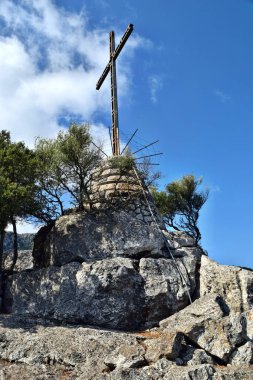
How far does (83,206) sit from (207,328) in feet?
32.5

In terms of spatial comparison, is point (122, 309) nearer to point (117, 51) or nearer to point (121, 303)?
point (121, 303)

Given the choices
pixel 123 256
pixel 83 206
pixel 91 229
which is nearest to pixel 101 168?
pixel 83 206

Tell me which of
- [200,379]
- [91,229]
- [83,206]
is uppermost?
[83,206]

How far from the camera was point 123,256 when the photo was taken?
2103cm

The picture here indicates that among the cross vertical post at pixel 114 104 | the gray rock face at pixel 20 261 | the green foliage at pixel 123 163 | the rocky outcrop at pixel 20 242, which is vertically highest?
the cross vertical post at pixel 114 104

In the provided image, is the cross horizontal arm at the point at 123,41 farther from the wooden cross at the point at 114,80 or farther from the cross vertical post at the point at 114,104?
the cross vertical post at the point at 114,104

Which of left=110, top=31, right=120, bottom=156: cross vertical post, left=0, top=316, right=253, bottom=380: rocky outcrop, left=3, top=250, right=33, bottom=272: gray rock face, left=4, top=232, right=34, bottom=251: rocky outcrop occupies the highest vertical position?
left=110, top=31, right=120, bottom=156: cross vertical post

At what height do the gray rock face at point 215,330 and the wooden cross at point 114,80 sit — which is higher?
the wooden cross at point 114,80

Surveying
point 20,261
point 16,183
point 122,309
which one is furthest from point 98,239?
point 20,261

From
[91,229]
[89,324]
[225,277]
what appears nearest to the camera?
[89,324]

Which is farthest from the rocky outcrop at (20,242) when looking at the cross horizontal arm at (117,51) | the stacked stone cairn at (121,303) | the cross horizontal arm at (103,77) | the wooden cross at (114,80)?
the cross horizontal arm at (117,51)

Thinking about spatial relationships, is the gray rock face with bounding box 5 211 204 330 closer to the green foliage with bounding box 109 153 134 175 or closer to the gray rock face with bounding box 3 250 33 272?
the gray rock face with bounding box 3 250 33 272

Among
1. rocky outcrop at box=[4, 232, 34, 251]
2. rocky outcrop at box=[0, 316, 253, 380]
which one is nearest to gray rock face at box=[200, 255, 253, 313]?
rocky outcrop at box=[0, 316, 253, 380]

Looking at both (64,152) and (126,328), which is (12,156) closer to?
(64,152)
